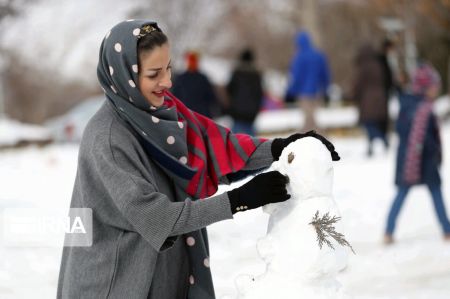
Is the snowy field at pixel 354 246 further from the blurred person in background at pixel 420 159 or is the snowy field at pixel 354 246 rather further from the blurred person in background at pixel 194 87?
the blurred person in background at pixel 194 87

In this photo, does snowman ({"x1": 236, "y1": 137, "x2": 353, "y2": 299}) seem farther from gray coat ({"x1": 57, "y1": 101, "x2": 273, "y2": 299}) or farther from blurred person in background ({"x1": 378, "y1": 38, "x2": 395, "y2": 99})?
blurred person in background ({"x1": 378, "y1": 38, "x2": 395, "y2": 99})

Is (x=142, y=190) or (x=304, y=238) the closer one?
(x=142, y=190)

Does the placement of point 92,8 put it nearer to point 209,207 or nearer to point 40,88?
point 40,88

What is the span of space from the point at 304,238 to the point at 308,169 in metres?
0.24

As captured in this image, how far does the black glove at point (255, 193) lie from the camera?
243cm

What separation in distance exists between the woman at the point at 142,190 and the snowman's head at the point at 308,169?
65 mm

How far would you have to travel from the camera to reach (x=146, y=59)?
258 centimetres

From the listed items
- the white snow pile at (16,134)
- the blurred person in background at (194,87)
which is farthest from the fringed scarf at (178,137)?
the white snow pile at (16,134)

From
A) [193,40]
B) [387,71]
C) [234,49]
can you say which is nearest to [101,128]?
[387,71]

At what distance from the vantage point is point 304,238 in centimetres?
254

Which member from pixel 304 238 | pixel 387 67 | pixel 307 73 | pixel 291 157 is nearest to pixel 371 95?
pixel 387 67

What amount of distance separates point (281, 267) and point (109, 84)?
2.89 ft

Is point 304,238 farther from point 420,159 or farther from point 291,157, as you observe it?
point 420,159

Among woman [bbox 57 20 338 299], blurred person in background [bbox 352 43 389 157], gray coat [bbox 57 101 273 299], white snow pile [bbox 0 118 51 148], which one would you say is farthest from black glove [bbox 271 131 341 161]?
white snow pile [bbox 0 118 51 148]
